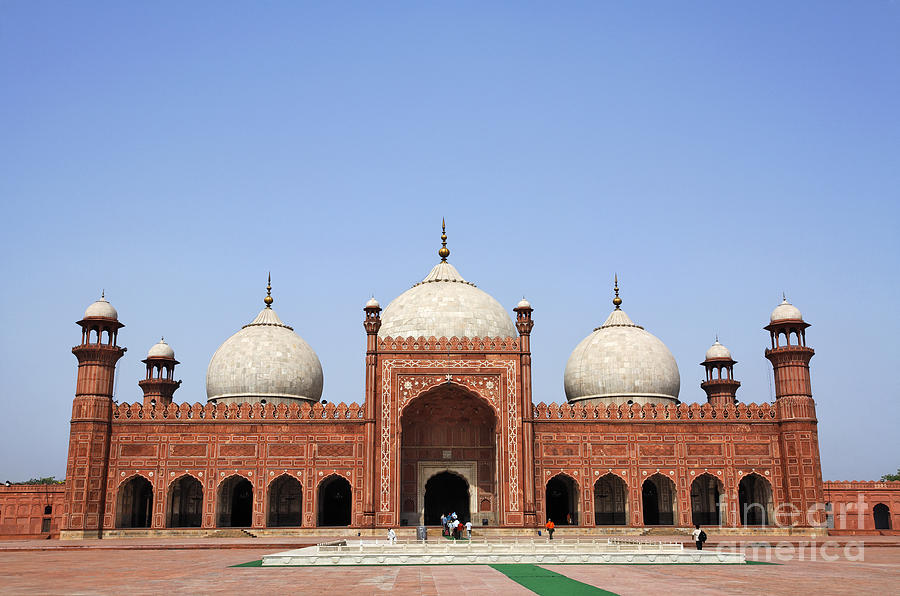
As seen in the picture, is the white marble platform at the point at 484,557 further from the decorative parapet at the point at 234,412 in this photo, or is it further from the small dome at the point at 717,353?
the small dome at the point at 717,353

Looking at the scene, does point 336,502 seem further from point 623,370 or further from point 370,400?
point 623,370

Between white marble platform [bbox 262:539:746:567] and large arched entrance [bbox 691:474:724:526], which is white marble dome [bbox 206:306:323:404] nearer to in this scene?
large arched entrance [bbox 691:474:724:526]

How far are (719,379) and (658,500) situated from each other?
764cm

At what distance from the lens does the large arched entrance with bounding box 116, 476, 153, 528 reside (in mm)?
25312

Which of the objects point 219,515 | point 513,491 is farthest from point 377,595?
point 219,515

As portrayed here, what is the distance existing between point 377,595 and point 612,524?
19316mm

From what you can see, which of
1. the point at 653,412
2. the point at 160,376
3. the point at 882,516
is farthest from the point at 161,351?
the point at 882,516

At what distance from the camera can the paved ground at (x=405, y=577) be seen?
32.0ft

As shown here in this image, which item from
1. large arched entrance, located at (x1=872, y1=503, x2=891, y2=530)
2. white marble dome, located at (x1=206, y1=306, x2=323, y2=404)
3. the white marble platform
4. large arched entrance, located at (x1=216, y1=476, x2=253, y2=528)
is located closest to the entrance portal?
large arched entrance, located at (x1=216, y1=476, x2=253, y2=528)

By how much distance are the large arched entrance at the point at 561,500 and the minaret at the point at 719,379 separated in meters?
8.57

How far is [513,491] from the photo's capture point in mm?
24328

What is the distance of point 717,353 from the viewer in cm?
3300

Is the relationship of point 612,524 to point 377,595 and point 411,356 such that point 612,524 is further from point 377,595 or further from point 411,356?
point 377,595

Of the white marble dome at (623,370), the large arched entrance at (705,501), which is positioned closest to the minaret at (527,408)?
the white marble dome at (623,370)
